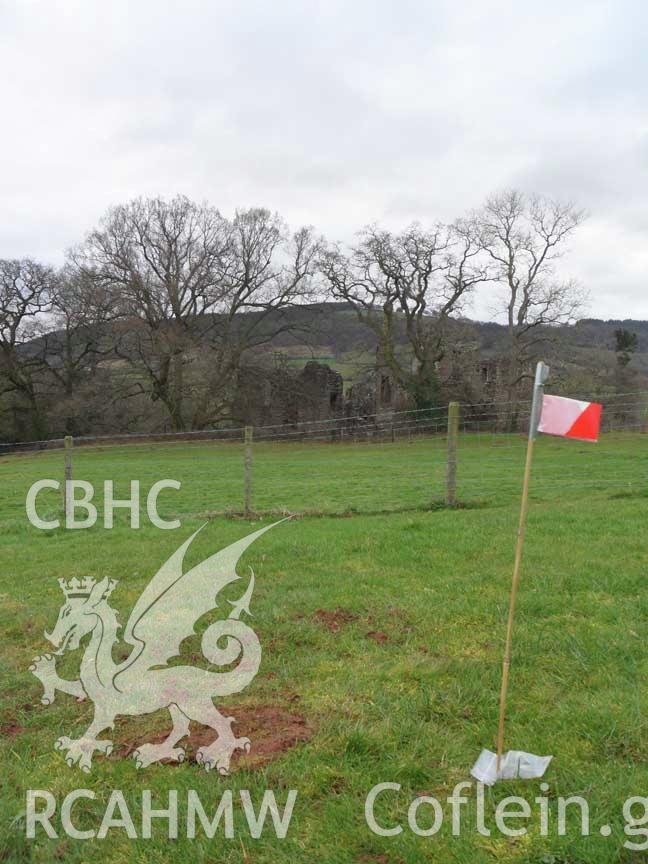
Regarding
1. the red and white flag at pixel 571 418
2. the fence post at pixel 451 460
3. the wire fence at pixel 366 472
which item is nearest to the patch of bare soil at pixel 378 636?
the red and white flag at pixel 571 418

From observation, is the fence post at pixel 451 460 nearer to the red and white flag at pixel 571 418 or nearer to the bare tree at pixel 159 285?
the red and white flag at pixel 571 418

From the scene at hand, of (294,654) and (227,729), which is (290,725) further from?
(294,654)

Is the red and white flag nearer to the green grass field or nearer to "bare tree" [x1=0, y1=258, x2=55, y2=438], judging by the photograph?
the green grass field

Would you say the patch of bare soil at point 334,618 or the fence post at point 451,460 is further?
the fence post at point 451,460

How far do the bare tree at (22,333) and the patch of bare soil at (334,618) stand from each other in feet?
130

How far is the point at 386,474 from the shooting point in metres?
17.9

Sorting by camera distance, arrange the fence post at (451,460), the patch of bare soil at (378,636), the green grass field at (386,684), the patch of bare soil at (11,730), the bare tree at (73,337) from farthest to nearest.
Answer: the bare tree at (73,337) → the fence post at (451,460) → the patch of bare soil at (378,636) → the patch of bare soil at (11,730) → the green grass field at (386,684)

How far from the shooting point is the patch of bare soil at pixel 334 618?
4672 mm

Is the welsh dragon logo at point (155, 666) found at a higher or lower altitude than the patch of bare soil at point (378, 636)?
lower

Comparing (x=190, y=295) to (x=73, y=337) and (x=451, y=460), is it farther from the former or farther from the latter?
(x=451, y=460)

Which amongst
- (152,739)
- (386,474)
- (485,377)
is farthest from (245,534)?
(485,377)

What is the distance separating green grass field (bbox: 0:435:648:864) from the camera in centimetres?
254

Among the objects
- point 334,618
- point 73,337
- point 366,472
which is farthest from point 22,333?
point 334,618

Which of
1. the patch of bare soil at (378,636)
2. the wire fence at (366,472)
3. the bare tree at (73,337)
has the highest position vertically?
the bare tree at (73,337)
